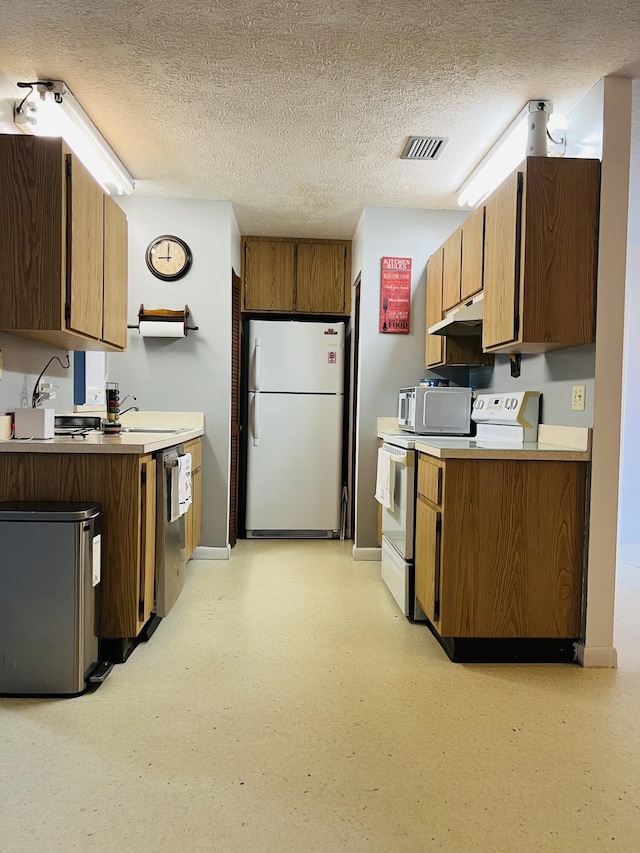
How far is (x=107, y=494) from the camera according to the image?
2.21 metres

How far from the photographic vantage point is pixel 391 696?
205 centimetres

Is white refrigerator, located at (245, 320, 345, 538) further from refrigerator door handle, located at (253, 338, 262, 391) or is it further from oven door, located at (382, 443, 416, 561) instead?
oven door, located at (382, 443, 416, 561)

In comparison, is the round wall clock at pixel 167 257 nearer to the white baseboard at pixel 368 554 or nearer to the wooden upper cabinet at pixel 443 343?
the wooden upper cabinet at pixel 443 343

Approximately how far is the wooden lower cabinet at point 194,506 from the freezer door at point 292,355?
952 millimetres

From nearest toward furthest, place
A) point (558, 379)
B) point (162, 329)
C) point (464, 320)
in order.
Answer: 1. point (558, 379)
2. point (464, 320)
3. point (162, 329)

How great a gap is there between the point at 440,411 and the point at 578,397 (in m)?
1.14

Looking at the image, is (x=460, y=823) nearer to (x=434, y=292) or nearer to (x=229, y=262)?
(x=434, y=292)

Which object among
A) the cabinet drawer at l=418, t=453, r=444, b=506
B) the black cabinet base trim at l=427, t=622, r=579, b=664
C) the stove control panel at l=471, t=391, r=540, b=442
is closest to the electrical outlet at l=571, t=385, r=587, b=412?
the stove control panel at l=471, t=391, r=540, b=442

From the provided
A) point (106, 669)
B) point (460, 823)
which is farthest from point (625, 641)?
point (106, 669)

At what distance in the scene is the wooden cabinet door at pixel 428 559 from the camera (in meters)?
2.43

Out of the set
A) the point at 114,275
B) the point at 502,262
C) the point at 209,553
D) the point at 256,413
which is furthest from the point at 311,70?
the point at 209,553

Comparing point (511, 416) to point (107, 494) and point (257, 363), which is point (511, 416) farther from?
point (257, 363)

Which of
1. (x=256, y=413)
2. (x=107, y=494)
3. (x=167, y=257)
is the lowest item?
(x=107, y=494)

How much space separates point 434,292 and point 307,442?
1.57 m
